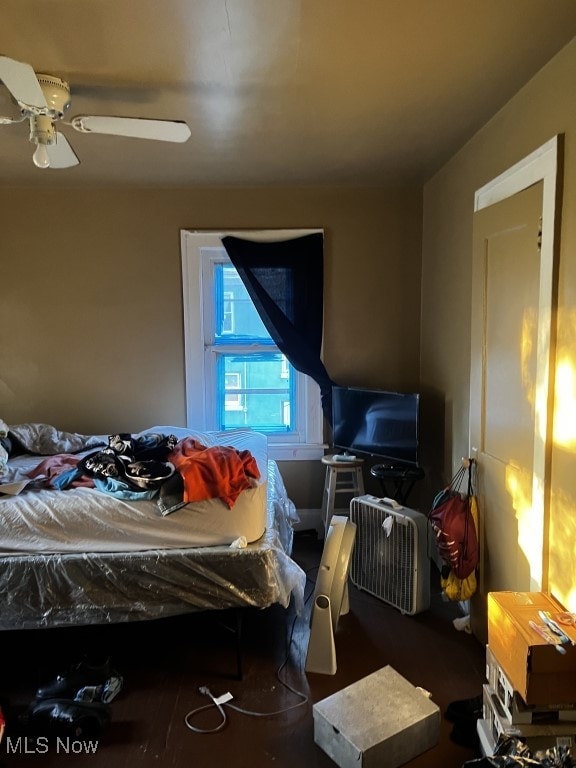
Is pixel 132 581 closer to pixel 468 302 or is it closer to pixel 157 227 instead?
pixel 468 302

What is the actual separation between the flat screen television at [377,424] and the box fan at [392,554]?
403 millimetres

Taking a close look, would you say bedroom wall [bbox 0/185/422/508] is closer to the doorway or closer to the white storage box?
the doorway

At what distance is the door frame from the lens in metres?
1.89

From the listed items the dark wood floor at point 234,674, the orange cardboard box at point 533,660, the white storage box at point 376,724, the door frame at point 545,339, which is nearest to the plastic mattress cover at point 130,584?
the dark wood floor at point 234,674

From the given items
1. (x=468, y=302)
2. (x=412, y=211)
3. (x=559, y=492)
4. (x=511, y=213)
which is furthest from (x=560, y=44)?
(x=412, y=211)

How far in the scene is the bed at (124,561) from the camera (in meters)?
2.27

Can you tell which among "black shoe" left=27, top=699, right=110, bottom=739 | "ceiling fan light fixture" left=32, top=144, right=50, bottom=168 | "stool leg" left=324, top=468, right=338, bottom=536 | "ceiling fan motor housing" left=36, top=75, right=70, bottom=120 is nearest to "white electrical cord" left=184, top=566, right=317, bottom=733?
"black shoe" left=27, top=699, right=110, bottom=739

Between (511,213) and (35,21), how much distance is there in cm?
184

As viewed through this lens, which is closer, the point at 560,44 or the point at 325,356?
the point at 560,44

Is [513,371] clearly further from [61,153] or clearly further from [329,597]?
[61,153]

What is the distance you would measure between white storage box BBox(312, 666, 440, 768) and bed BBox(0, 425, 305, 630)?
514 mm

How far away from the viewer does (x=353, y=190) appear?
373cm

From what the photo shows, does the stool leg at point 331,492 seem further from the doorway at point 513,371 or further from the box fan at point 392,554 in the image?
the doorway at point 513,371

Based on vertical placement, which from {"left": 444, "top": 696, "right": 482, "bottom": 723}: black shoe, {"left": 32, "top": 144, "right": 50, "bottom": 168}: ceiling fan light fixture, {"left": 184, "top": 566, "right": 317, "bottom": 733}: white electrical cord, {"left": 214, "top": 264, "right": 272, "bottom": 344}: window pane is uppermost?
{"left": 32, "top": 144, "right": 50, "bottom": 168}: ceiling fan light fixture
